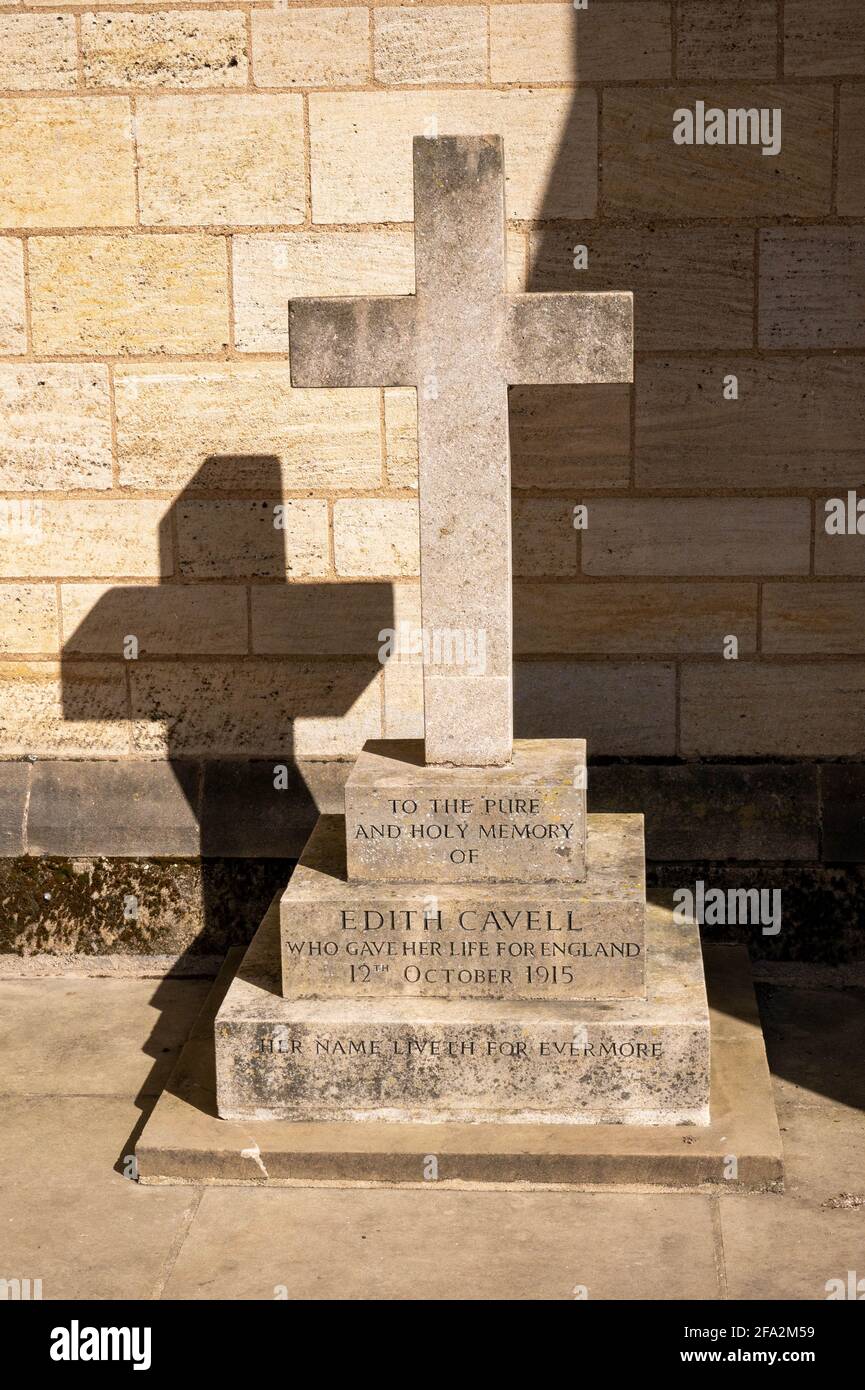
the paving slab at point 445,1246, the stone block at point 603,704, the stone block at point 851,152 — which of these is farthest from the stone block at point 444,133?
the paving slab at point 445,1246

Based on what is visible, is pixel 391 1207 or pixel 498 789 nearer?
pixel 391 1207

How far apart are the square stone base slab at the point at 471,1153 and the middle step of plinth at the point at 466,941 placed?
0.39m

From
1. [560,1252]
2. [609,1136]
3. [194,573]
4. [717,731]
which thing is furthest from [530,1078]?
[194,573]

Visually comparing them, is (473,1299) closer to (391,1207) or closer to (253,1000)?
(391,1207)

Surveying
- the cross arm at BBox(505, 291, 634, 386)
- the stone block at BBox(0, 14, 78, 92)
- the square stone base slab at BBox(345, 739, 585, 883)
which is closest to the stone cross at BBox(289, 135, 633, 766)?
the cross arm at BBox(505, 291, 634, 386)

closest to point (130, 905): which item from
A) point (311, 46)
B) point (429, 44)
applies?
point (311, 46)

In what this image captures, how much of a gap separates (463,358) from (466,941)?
1.64 meters

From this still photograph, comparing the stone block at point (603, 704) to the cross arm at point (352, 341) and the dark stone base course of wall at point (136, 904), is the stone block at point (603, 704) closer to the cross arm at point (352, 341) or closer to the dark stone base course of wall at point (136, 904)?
the dark stone base course of wall at point (136, 904)

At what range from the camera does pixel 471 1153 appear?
14.4 feet

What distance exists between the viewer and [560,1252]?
4066 millimetres

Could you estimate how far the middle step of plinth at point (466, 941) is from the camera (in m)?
4.58

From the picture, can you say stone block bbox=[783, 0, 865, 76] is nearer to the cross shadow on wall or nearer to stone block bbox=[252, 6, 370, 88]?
stone block bbox=[252, 6, 370, 88]

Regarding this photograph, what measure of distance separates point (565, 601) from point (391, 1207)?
2318 millimetres

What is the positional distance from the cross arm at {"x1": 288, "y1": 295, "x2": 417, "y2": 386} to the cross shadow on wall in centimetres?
122
